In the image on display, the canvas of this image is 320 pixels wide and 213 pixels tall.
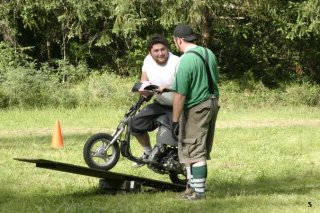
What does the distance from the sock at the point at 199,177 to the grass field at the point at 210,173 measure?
0.15 meters

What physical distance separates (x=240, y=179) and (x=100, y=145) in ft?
6.06

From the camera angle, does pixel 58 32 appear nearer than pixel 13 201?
No

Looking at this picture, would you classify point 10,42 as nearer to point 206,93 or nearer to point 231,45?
point 231,45

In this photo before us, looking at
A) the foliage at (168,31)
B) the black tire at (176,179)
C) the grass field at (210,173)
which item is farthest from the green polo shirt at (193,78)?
the foliage at (168,31)

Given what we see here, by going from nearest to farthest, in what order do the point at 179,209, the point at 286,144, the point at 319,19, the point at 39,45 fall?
the point at 179,209, the point at 286,144, the point at 319,19, the point at 39,45

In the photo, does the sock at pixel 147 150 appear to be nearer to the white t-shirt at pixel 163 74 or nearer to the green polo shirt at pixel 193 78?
the white t-shirt at pixel 163 74

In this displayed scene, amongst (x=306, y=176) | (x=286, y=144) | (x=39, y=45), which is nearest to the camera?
(x=306, y=176)

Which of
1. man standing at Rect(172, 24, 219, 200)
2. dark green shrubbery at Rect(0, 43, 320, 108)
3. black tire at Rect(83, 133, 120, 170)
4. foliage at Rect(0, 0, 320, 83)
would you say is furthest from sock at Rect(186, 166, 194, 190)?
foliage at Rect(0, 0, 320, 83)

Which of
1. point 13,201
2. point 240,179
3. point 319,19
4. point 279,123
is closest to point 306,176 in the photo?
point 240,179

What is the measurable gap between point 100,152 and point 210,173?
180cm

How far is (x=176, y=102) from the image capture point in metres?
6.55

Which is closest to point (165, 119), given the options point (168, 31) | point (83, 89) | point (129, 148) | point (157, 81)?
point (157, 81)

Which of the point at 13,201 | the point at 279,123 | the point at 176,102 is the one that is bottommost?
the point at 279,123

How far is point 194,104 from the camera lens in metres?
6.63
